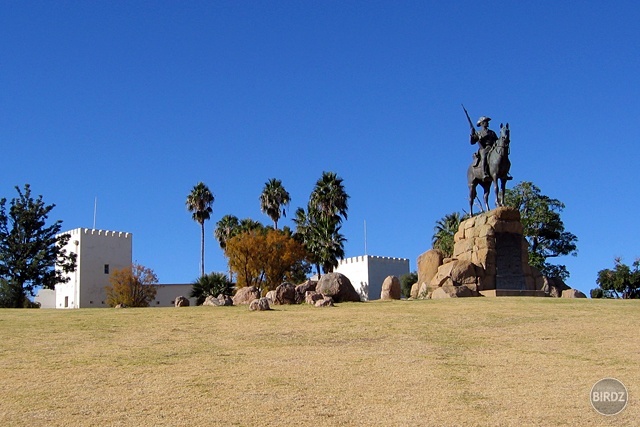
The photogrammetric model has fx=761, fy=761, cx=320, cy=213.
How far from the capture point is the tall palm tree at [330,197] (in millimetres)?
65250

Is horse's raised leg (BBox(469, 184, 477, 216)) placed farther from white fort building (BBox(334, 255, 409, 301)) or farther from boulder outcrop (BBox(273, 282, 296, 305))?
white fort building (BBox(334, 255, 409, 301))

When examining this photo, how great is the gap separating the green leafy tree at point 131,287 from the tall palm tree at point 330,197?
16368 millimetres

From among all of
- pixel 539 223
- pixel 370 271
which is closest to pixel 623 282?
pixel 539 223

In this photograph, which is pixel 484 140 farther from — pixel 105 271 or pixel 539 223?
pixel 105 271

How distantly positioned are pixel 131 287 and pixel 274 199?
1504 centimetres

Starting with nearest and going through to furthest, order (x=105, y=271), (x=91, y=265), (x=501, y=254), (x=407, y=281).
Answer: (x=501, y=254) < (x=407, y=281) < (x=91, y=265) < (x=105, y=271)

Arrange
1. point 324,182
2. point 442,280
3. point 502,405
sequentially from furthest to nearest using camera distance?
point 324,182 → point 442,280 → point 502,405

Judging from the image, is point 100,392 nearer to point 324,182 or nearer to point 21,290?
point 21,290

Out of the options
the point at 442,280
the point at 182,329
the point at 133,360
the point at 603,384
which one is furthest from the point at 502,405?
the point at 442,280

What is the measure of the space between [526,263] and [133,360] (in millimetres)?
21141

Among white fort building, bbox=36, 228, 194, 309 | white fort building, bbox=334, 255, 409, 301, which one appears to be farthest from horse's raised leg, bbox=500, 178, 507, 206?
white fort building, bbox=36, 228, 194, 309

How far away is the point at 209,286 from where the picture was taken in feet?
163

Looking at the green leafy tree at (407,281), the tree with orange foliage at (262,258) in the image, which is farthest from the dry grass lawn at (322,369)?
the green leafy tree at (407,281)

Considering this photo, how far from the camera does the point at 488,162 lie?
33.2 meters
